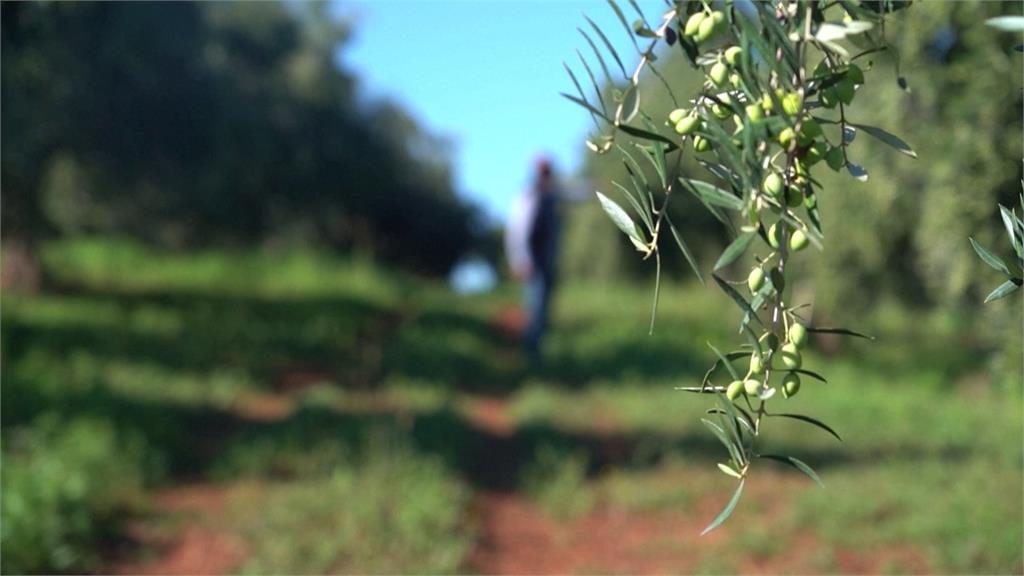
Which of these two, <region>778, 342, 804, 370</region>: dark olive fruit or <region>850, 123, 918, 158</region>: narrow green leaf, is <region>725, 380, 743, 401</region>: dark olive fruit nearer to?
<region>778, 342, 804, 370</region>: dark olive fruit

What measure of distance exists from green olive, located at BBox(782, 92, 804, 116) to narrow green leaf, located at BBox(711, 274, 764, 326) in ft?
0.68

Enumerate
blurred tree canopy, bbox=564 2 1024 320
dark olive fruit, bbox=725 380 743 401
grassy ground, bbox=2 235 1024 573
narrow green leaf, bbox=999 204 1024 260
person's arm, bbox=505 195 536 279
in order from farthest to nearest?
person's arm, bbox=505 195 536 279 < grassy ground, bbox=2 235 1024 573 < blurred tree canopy, bbox=564 2 1024 320 < narrow green leaf, bbox=999 204 1024 260 < dark olive fruit, bbox=725 380 743 401

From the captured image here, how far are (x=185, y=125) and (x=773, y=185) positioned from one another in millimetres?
10823

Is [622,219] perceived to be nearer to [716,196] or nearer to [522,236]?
[716,196]

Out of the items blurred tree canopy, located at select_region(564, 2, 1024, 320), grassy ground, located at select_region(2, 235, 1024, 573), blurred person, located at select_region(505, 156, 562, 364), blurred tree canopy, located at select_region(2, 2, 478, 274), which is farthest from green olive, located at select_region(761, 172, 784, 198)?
blurred person, located at select_region(505, 156, 562, 364)

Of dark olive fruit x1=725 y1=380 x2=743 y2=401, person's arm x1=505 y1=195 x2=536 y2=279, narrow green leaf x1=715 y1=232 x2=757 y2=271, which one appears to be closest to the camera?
narrow green leaf x1=715 y1=232 x2=757 y2=271

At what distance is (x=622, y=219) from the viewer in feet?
4.86

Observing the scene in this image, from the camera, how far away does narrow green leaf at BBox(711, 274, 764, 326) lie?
136cm

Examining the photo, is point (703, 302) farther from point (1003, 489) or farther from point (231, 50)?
point (1003, 489)

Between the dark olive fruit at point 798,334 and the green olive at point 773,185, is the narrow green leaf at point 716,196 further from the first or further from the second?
the dark olive fruit at point 798,334

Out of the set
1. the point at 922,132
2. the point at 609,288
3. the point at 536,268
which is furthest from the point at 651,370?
the point at 609,288

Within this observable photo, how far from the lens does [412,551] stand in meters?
5.11

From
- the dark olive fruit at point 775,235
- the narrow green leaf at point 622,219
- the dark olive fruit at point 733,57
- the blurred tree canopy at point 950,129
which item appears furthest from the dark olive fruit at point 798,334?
the blurred tree canopy at point 950,129

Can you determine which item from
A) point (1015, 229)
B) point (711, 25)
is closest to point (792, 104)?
point (711, 25)
